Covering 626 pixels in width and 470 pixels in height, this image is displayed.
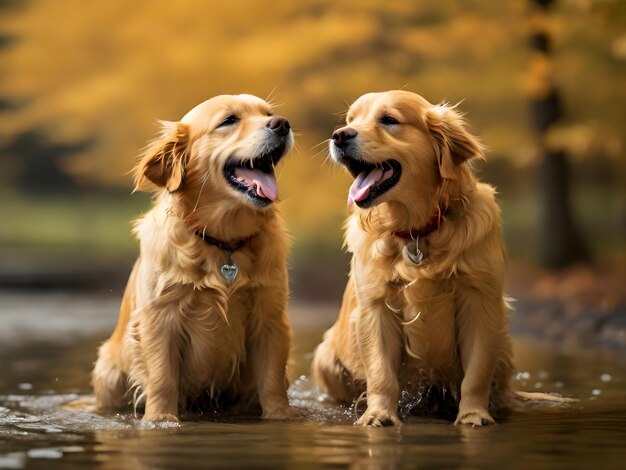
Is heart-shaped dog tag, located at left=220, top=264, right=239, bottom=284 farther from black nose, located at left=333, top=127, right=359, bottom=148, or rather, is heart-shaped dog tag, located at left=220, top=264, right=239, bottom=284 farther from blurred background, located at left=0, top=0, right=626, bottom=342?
blurred background, located at left=0, top=0, right=626, bottom=342

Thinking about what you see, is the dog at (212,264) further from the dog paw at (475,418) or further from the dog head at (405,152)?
the dog paw at (475,418)

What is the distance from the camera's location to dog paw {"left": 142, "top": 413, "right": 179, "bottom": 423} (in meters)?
4.54

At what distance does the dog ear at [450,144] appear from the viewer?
4.47m

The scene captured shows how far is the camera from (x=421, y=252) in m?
4.47

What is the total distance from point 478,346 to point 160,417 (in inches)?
51.8

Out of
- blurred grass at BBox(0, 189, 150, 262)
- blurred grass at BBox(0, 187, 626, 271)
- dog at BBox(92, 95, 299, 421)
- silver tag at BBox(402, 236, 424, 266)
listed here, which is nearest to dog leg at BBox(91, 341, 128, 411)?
dog at BBox(92, 95, 299, 421)

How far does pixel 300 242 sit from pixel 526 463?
11918 millimetres

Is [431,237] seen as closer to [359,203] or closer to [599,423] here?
[359,203]

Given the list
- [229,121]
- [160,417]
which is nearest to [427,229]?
[229,121]

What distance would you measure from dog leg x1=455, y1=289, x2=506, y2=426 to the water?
116 mm

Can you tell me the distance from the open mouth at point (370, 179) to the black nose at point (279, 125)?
29 cm

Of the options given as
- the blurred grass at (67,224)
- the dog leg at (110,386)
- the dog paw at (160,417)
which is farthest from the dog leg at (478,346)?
the blurred grass at (67,224)

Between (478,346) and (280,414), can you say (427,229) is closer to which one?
(478,346)

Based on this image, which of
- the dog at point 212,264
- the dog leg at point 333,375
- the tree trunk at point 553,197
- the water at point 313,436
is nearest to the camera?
the water at point 313,436
